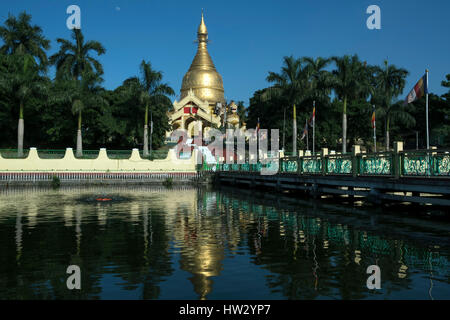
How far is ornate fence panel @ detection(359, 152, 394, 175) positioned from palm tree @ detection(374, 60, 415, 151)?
1481 inches

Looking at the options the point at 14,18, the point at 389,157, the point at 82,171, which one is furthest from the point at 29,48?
the point at 389,157

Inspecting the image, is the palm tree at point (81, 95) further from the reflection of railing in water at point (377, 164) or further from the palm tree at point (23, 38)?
the reflection of railing in water at point (377, 164)

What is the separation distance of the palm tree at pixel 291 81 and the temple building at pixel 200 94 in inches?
1662

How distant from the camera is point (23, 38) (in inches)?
2363

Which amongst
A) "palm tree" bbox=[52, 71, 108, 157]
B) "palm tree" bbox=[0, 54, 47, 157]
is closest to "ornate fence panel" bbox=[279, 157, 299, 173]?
"palm tree" bbox=[52, 71, 108, 157]

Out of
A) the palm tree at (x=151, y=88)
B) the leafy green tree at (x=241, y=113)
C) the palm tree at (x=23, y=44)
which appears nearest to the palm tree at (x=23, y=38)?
the palm tree at (x=23, y=44)

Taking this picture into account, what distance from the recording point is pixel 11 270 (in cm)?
899

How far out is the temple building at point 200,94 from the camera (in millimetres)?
95750

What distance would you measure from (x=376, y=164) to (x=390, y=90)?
40.3m

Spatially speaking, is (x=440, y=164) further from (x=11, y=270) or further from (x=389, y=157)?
(x=11, y=270)

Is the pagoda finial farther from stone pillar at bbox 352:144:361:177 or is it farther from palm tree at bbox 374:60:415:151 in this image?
stone pillar at bbox 352:144:361:177

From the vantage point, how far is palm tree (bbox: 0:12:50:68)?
5853 centimetres

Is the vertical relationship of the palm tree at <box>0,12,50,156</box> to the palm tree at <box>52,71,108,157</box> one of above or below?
above
